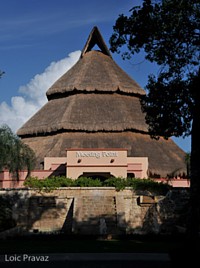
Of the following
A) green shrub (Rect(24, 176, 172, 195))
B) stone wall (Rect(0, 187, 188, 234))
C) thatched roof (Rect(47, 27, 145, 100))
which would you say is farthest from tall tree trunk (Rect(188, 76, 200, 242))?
thatched roof (Rect(47, 27, 145, 100))

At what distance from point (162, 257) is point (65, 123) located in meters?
27.3

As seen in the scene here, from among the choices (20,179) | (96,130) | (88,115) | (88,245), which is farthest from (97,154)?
(88,245)

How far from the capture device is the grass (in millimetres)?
13914

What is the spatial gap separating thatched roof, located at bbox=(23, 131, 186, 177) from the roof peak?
1353 cm

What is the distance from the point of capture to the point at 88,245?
15.5 m

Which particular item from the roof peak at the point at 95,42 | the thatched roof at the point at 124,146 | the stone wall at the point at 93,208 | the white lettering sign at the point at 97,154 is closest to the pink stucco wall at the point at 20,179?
the thatched roof at the point at 124,146

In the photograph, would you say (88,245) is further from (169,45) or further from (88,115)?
(88,115)

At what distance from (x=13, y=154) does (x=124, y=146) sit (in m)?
9.68

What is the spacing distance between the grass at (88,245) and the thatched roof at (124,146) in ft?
55.5

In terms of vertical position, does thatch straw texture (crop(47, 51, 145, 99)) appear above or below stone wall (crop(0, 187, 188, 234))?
above

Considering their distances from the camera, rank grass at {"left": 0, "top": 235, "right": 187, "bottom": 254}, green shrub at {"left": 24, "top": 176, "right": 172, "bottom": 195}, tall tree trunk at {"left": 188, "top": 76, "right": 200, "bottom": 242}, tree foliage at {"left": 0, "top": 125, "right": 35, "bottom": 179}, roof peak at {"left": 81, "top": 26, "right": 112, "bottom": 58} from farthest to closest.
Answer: roof peak at {"left": 81, "top": 26, "right": 112, "bottom": 58}
tree foliage at {"left": 0, "top": 125, "right": 35, "bottom": 179}
green shrub at {"left": 24, "top": 176, "right": 172, "bottom": 195}
grass at {"left": 0, "top": 235, "right": 187, "bottom": 254}
tall tree trunk at {"left": 188, "top": 76, "right": 200, "bottom": 242}

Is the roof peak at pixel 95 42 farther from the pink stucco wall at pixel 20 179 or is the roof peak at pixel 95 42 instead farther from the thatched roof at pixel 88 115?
the pink stucco wall at pixel 20 179

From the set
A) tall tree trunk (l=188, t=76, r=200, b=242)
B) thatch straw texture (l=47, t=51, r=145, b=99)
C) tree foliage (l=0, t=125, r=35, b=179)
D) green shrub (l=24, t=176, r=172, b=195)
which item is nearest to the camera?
tall tree trunk (l=188, t=76, r=200, b=242)

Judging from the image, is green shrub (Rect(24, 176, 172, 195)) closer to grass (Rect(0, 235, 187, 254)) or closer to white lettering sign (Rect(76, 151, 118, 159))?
white lettering sign (Rect(76, 151, 118, 159))
